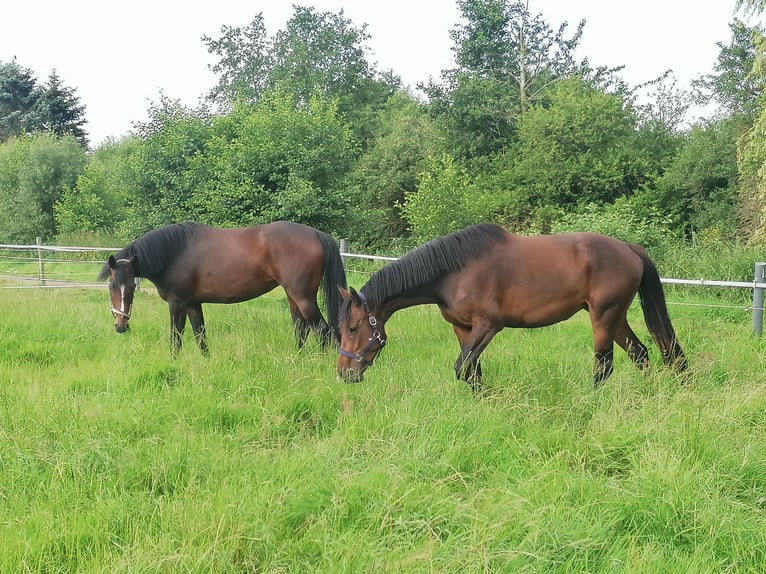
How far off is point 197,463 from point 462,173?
58.8 ft

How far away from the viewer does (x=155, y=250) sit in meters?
5.56

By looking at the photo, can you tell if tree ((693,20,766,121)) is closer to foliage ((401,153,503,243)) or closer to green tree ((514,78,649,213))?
green tree ((514,78,649,213))

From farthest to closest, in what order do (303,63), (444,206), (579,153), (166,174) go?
1. (303,63)
2. (579,153)
3. (444,206)
4. (166,174)

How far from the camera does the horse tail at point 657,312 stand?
4.51m

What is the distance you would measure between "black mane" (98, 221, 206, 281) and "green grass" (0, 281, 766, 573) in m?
1.13

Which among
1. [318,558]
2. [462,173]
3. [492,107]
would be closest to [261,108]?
[462,173]

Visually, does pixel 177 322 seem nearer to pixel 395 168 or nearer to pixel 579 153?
pixel 579 153

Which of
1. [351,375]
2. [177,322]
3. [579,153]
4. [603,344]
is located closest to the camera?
[351,375]

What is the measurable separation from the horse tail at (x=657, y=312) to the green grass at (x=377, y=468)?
300mm

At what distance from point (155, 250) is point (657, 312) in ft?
16.1

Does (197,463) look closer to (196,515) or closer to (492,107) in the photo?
(196,515)

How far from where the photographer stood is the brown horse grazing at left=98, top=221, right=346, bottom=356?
563cm

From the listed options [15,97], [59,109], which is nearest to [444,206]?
[59,109]

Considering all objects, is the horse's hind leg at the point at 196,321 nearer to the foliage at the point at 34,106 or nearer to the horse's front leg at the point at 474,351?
the horse's front leg at the point at 474,351
